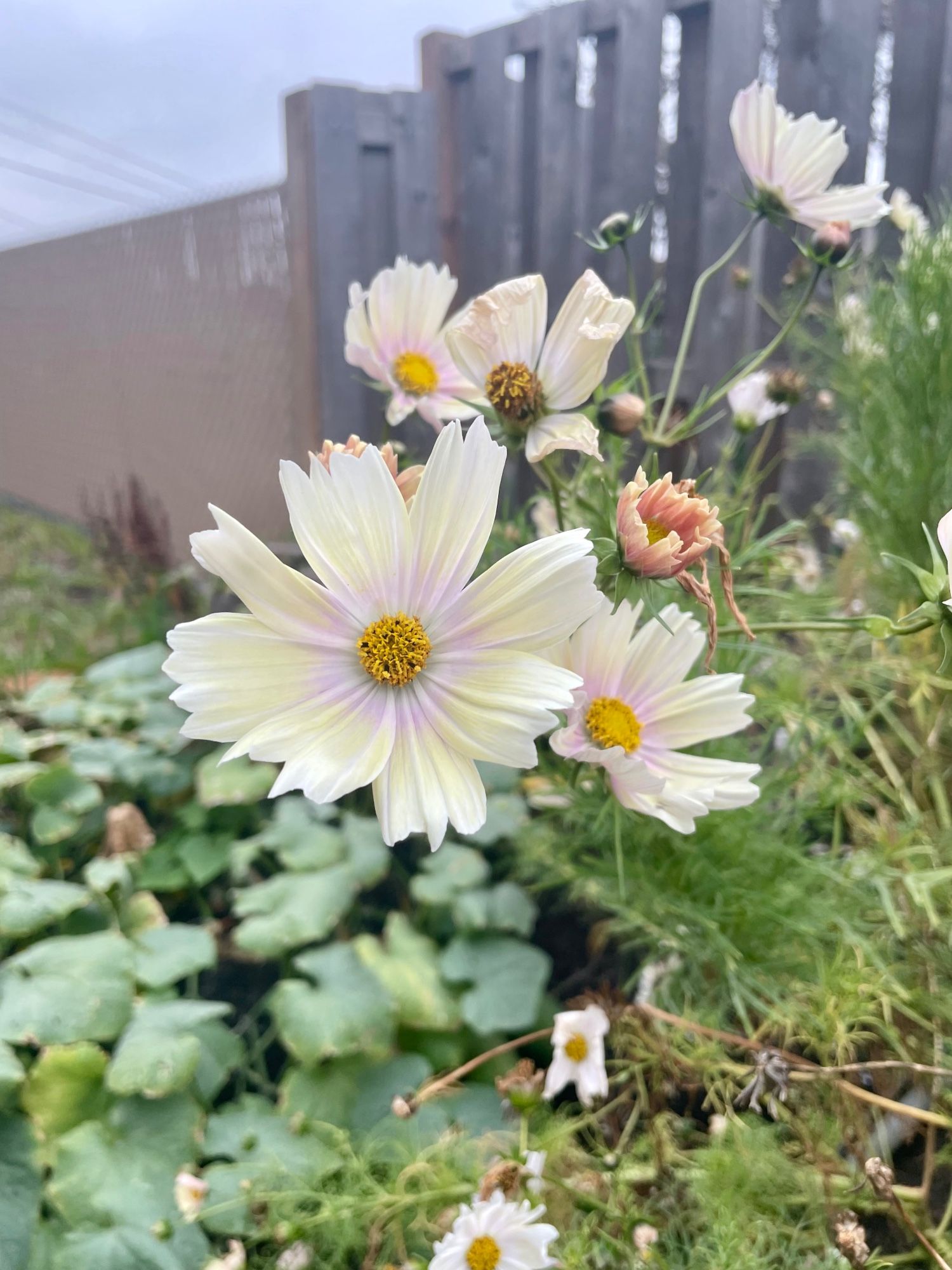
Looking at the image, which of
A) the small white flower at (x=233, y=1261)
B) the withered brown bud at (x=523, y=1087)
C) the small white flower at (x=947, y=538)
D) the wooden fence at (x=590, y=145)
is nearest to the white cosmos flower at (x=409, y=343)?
the small white flower at (x=947, y=538)

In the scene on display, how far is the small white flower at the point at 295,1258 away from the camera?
48cm

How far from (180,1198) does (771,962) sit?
1.36 ft

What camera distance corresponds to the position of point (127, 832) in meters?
0.84

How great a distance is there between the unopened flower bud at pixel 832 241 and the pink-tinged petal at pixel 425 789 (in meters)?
0.37

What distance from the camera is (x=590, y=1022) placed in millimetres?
500

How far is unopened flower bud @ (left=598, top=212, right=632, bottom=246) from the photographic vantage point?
1.51 ft

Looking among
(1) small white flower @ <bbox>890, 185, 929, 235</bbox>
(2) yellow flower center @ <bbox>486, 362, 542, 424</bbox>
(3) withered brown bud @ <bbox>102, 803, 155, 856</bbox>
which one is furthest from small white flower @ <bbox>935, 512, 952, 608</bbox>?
(3) withered brown bud @ <bbox>102, 803, 155, 856</bbox>

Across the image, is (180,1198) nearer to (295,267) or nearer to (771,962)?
(771,962)

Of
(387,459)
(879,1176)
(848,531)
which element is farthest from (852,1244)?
(848,531)

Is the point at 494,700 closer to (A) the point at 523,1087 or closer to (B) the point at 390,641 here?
(B) the point at 390,641

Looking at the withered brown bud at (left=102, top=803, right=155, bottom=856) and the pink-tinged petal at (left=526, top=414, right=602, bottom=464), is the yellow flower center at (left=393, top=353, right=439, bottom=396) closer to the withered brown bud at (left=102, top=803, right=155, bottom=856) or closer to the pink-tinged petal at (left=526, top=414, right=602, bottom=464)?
the pink-tinged petal at (left=526, top=414, right=602, bottom=464)

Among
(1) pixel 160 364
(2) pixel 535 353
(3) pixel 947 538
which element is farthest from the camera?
(1) pixel 160 364

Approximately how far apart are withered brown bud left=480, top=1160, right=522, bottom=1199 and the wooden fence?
104 cm

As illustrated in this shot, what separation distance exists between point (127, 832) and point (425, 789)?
664mm
